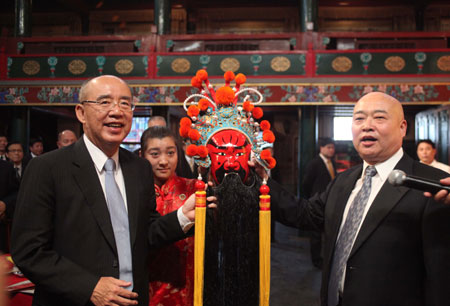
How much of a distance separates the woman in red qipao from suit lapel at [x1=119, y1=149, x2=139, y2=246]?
0.47 meters

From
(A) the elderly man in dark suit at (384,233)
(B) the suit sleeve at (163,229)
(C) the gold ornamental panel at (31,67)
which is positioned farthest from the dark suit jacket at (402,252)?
(C) the gold ornamental panel at (31,67)

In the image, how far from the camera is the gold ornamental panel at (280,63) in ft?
20.3

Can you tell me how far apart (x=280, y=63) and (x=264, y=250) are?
5.05 meters

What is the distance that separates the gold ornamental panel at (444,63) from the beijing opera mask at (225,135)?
5.51 m

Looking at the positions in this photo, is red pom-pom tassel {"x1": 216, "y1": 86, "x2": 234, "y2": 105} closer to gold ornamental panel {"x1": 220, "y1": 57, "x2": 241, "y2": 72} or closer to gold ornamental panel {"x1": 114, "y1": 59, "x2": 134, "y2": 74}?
gold ornamental panel {"x1": 220, "y1": 57, "x2": 241, "y2": 72}

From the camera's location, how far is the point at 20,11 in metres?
7.00

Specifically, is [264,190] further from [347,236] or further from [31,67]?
[31,67]

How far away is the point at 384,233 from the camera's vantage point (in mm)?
1316

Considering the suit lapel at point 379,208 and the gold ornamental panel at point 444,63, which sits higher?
the gold ornamental panel at point 444,63

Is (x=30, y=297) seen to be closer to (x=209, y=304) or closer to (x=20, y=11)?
(x=209, y=304)

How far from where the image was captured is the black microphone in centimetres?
103

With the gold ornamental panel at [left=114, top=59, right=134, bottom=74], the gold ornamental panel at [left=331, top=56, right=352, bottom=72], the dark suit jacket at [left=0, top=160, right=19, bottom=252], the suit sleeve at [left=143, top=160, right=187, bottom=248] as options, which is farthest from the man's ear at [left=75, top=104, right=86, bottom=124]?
the gold ornamental panel at [left=331, top=56, right=352, bottom=72]

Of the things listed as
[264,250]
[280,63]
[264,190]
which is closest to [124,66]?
[280,63]

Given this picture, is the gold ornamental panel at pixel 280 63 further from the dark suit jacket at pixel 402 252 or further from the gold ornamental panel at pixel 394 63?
the dark suit jacket at pixel 402 252
